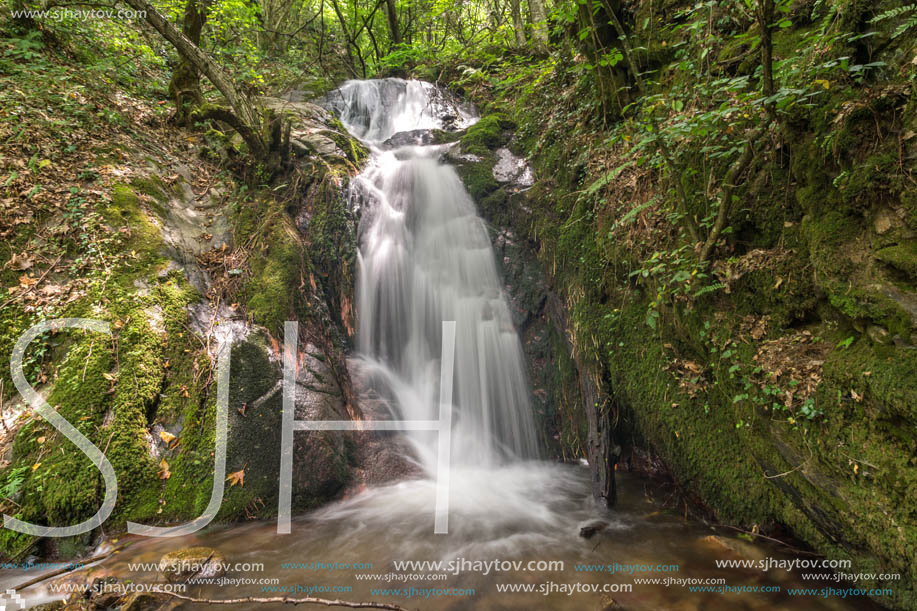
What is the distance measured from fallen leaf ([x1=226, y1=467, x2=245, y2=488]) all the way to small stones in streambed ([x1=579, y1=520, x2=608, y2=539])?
311 cm

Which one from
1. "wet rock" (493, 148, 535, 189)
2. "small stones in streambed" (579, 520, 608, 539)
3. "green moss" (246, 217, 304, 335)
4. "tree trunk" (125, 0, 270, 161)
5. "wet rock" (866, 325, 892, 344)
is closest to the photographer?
"wet rock" (866, 325, 892, 344)

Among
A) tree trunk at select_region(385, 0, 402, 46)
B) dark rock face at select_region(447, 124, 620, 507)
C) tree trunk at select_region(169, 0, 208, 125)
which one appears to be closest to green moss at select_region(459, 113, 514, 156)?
dark rock face at select_region(447, 124, 620, 507)

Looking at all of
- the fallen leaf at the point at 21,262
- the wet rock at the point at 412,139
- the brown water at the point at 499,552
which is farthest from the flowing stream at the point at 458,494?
the fallen leaf at the point at 21,262

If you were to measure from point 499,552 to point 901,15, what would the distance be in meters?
4.35

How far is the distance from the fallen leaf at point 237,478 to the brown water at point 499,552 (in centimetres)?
36

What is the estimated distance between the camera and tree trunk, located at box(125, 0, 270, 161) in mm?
5025

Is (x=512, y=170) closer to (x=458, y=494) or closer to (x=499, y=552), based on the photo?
(x=458, y=494)

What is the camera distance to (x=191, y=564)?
9.17 ft

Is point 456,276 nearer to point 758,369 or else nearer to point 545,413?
point 545,413

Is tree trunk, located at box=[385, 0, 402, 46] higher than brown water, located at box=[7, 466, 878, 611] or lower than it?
higher

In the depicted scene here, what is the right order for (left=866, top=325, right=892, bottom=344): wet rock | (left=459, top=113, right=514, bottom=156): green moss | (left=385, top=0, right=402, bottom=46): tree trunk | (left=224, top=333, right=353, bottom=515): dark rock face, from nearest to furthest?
(left=866, top=325, right=892, bottom=344): wet rock → (left=224, top=333, right=353, bottom=515): dark rock face → (left=459, top=113, right=514, bottom=156): green moss → (left=385, top=0, right=402, bottom=46): tree trunk

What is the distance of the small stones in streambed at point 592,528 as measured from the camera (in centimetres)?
349

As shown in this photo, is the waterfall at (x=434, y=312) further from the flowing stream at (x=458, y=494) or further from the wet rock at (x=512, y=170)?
the wet rock at (x=512, y=170)

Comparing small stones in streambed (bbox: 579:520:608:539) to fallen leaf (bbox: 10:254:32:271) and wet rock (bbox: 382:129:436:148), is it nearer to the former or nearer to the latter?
fallen leaf (bbox: 10:254:32:271)
